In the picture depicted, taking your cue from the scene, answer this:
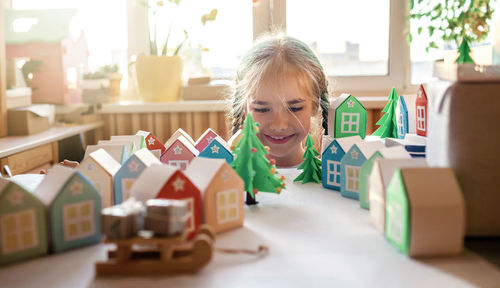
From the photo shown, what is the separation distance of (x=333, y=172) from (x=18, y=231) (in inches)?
25.4

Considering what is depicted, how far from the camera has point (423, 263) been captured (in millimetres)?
668

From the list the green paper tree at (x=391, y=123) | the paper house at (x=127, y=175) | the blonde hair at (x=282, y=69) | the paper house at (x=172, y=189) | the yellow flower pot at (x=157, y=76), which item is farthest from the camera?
the yellow flower pot at (x=157, y=76)

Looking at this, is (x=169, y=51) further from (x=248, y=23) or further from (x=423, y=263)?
(x=423, y=263)

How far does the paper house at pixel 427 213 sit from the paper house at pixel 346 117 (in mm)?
523

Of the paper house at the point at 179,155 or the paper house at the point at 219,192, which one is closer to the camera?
the paper house at the point at 219,192

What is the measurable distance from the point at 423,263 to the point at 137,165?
49 centimetres

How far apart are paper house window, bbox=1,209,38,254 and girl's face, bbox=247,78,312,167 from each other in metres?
0.85

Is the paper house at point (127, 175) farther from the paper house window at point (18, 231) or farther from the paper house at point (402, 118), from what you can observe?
the paper house at point (402, 118)

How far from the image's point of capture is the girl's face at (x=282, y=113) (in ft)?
4.67

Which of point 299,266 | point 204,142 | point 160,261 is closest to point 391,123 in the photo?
point 204,142

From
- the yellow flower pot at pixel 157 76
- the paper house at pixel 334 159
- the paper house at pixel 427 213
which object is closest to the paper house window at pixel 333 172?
the paper house at pixel 334 159

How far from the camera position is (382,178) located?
0.78m

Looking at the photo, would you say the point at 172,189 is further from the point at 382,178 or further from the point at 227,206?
the point at 382,178

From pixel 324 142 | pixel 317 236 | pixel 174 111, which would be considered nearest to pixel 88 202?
pixel 317 236
